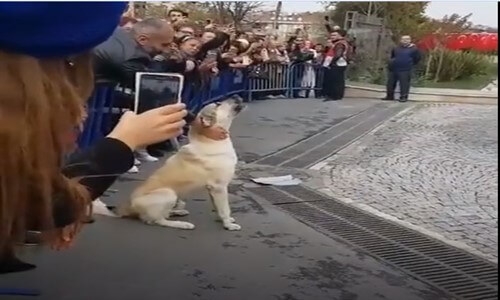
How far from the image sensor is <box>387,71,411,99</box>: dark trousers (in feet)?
5.52

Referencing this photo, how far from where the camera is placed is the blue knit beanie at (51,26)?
1.21 m

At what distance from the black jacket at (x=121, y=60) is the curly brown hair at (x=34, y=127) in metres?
0.18

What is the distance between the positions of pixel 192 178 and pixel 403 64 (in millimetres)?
970

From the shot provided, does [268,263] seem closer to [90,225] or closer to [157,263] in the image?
[157,263]

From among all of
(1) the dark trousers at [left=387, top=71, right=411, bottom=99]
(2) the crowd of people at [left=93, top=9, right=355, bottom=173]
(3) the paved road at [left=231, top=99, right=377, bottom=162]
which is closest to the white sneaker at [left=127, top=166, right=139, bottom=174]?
(2) the crowd of people at [left=93, top=9, right=355, bottom=173]

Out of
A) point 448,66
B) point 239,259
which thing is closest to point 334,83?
point 448,66

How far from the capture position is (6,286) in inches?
100

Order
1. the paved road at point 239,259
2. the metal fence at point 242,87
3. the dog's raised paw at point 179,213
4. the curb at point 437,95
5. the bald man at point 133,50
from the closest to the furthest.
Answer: the curb at point 437,95 < the bald man at point 133,50 < the metal fence at point 242,87 < the paved road at point 239,259 < the dog's raised paw at point 179,213

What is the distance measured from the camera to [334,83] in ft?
6.19

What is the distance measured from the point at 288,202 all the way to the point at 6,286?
0.96 meters

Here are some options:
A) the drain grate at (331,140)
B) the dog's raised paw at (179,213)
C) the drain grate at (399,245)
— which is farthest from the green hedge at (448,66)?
the dog's raised paw at (179,213)

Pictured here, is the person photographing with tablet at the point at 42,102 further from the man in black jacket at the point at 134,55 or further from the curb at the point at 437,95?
the curb at the point at 437,95

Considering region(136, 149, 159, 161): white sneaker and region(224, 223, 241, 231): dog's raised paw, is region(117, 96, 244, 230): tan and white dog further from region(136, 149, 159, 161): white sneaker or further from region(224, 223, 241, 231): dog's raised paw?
region(136, 149, 159, 161): white sneaker

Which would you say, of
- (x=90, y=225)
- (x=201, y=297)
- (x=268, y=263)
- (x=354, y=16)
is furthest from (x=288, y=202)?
(x=354, y=16)
